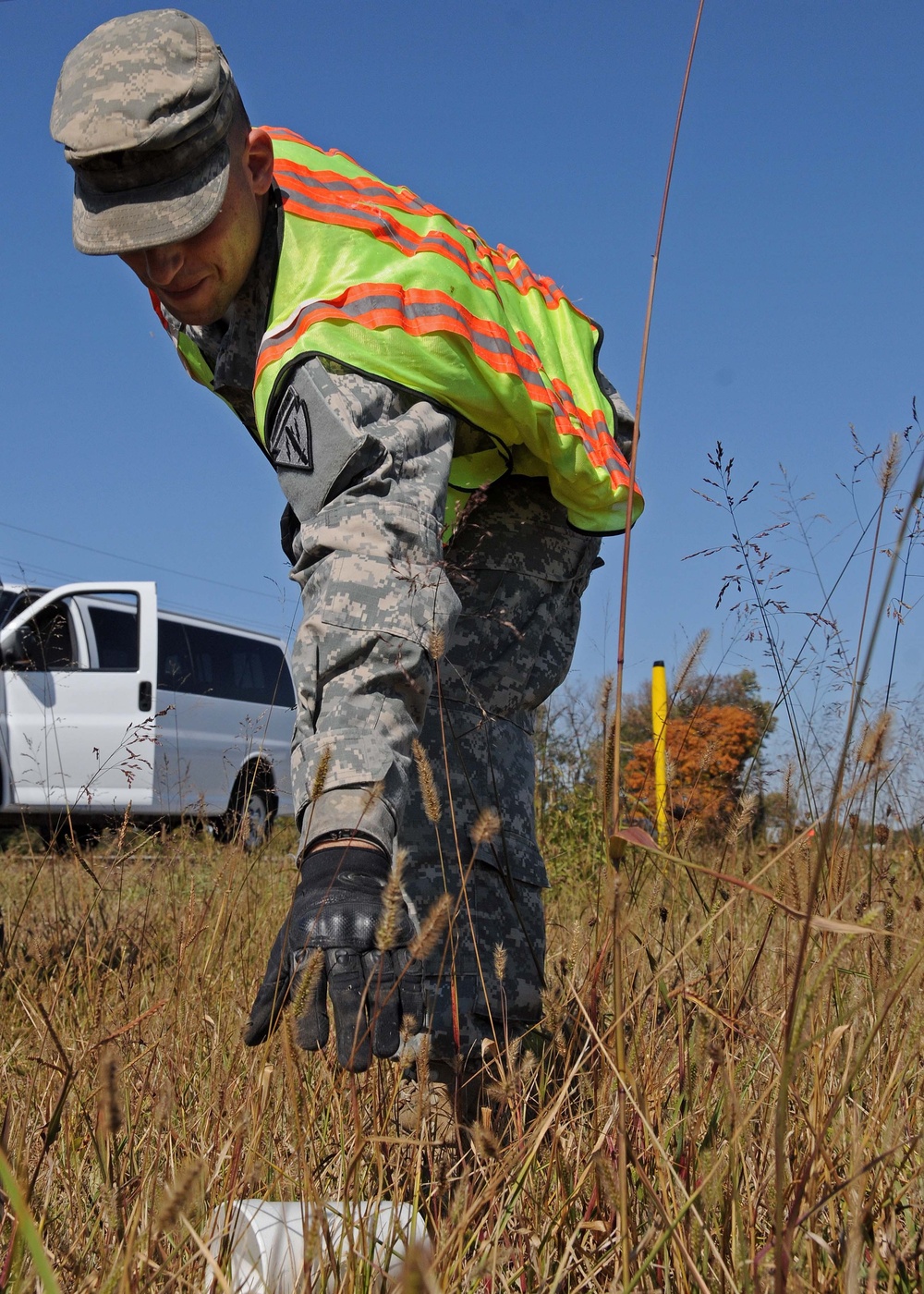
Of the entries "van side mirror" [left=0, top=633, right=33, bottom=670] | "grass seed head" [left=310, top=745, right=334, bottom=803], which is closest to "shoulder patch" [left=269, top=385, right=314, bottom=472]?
"grass seed head" [left=310, top=745, right=334, bottom=803]

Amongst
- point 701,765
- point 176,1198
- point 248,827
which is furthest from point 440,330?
point 248,827

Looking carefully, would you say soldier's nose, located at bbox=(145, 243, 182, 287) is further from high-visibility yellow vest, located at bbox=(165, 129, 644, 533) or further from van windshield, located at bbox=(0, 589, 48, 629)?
van windshield, located at bbox=(0, 589, 48, 629)

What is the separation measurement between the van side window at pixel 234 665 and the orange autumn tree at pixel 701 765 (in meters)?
5.93

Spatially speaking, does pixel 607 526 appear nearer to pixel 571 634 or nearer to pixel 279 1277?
pixel 571 634

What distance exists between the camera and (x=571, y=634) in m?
2.01

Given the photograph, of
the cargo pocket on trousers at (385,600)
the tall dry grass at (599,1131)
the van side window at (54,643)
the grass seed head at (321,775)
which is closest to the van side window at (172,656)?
the van side window at (54,643)

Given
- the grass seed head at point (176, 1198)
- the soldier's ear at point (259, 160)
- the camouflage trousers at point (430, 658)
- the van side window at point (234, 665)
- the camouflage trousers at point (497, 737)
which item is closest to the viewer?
the grass seed head at point (176, 1198)

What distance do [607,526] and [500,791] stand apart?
0.47 m

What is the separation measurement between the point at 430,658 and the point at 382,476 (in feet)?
0.72

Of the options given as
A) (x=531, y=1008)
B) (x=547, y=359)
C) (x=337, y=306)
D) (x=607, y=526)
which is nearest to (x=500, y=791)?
(x=531, y=1008)

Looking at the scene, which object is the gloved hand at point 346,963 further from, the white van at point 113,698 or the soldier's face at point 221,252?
the white van at point 113,698

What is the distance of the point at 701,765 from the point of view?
1971 mm

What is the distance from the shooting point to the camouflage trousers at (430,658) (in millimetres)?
1186

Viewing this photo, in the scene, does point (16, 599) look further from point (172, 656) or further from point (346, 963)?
point (346, 963)
